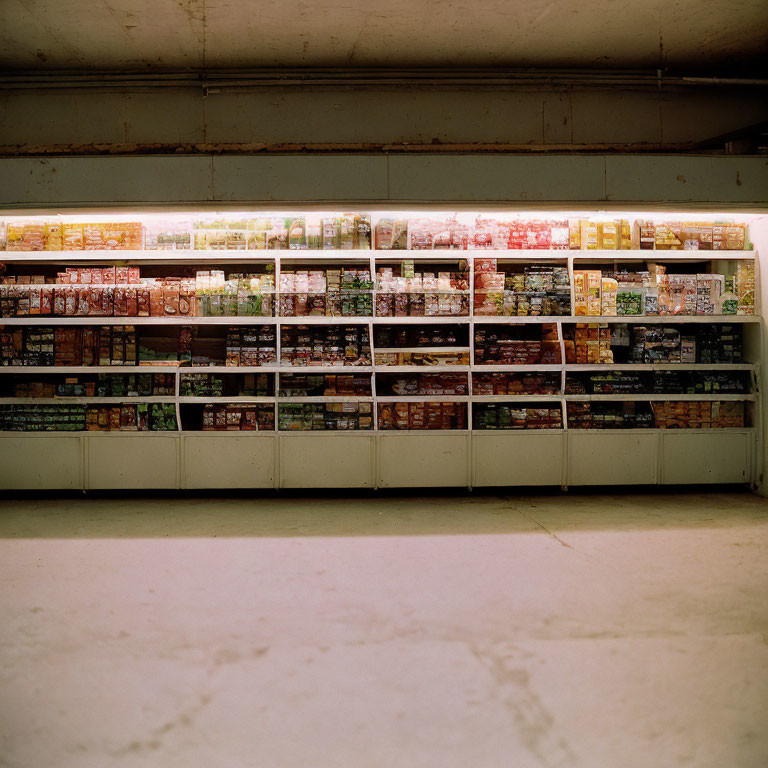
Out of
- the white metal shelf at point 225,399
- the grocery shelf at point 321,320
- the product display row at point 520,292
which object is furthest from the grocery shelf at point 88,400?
the product display row at point 520,292

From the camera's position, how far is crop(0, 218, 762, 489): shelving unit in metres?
5.45

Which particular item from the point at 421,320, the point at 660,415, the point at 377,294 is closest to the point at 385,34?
the point at 377,294

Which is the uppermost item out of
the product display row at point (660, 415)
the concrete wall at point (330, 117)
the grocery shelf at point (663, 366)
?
the concrete wall at point (330, 117)

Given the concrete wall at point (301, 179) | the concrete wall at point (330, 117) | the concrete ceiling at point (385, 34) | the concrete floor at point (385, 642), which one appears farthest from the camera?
the concrete wall at point (330, 117)

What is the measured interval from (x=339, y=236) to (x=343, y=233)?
5cm

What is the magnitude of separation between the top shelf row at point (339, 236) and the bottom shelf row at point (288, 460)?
1674 millimetres

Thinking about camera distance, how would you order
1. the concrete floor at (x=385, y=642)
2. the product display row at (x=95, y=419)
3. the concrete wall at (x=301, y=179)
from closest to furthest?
the concrete floor at (x=385, y=642) < the concrete wall at (x=301, y=179) < the product display row at (x=95, y=419)

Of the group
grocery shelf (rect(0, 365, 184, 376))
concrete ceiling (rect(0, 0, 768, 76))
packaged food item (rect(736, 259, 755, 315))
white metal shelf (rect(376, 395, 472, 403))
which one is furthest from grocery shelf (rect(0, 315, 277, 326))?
packaged food item (rect(736, 259, 755, 315))

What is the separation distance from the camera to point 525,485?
570cm

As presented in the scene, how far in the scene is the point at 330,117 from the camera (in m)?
5.93

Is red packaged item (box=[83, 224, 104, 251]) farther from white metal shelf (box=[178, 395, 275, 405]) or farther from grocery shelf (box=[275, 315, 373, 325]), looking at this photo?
grocery shelf (box=[275, 315, 373, 325])

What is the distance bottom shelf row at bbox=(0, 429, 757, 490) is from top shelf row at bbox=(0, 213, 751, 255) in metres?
1.67

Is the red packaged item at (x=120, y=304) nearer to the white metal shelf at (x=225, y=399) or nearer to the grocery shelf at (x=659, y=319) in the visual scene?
the white metal shelf at (x=225, y=399)

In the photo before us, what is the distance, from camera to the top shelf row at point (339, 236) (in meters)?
5.46
